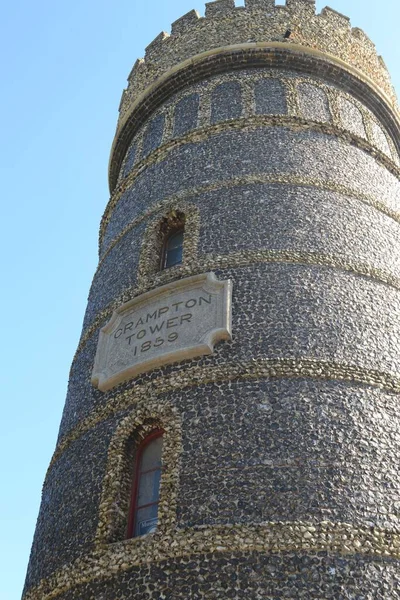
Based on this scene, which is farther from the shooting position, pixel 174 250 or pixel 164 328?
pixel 174 250

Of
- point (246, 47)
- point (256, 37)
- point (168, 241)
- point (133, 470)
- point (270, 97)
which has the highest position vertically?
point (256, 37)

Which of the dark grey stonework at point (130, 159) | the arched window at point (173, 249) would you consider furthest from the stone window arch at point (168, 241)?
the dark grey stonework at point (130, 159)

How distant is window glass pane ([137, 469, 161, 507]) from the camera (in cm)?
742

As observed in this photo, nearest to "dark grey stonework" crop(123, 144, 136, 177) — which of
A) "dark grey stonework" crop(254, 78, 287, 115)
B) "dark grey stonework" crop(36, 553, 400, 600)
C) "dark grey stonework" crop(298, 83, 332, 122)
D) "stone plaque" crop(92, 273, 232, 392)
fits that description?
"dark grey stonework" crop(254, 78, 287, 115)

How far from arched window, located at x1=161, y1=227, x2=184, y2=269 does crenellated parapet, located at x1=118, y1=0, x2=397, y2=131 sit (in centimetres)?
423

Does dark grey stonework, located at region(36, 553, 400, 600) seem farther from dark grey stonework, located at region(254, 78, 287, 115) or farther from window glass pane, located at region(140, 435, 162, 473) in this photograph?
dark grey stonework, located at region(254, 78, 287, 115)

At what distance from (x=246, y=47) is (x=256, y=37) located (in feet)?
1.18

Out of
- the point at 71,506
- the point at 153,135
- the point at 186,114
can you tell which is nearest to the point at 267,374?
the point at 71,506

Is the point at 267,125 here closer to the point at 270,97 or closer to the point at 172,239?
the point at 270,97

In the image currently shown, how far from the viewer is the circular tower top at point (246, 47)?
1255cm

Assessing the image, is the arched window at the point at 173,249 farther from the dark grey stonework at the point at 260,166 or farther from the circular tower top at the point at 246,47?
the circular tower top at the point at 246,47

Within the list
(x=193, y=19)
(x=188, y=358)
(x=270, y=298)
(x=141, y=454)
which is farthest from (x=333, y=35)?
(x=141, y=454)

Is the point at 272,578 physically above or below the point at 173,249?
below

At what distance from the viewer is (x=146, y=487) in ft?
24.7
